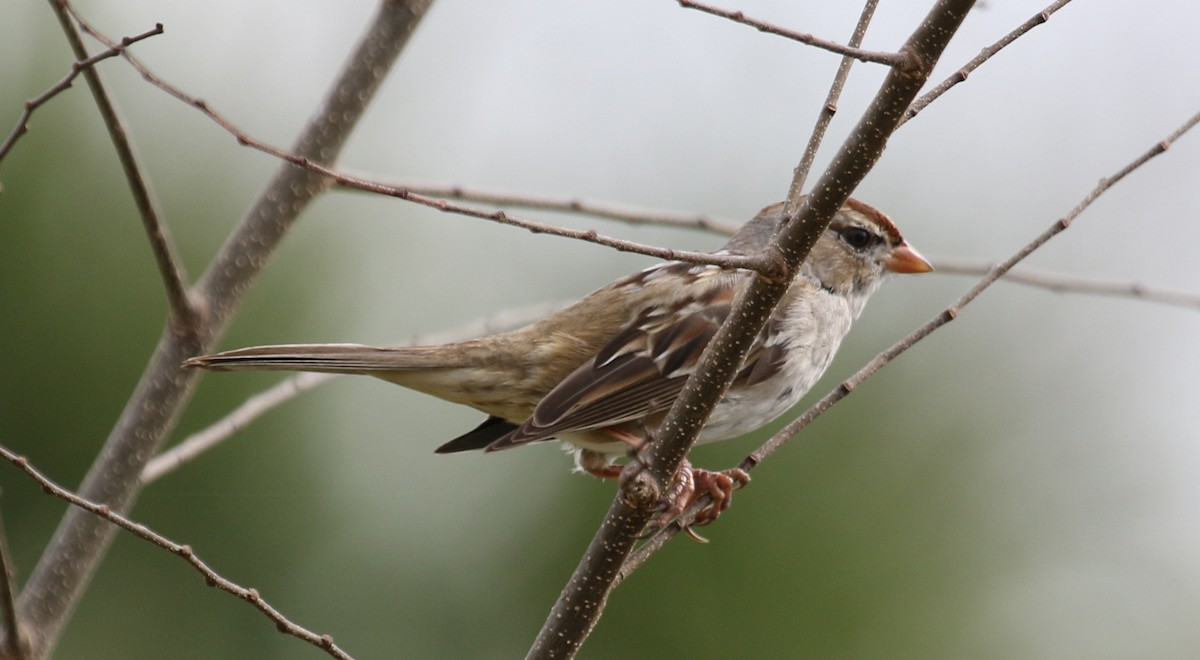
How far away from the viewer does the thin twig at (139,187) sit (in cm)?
289

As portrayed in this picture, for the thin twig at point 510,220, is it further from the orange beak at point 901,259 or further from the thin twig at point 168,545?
the orange beak at point 901,259

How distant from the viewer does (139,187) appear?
3193 mm

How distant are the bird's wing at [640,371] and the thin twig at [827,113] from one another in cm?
113

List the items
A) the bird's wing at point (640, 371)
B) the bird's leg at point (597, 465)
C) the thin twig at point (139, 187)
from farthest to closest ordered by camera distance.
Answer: the bird's leg at point (597, 465) < the bird's wing at point (640, 371) < the thin twig at point (139, 187)

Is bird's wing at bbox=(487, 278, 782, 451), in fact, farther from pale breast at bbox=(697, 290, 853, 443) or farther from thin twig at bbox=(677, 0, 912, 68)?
thin twig at bbox=(677, 0, 912, 68)

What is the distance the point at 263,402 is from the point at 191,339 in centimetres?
39

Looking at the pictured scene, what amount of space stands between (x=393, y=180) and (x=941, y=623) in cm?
370

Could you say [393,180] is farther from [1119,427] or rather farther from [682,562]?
[1119,427]

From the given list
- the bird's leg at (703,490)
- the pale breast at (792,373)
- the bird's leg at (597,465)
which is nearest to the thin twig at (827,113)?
the bird's leg at (703,490)

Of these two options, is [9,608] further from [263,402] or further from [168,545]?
[263,402]

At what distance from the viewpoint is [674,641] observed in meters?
5.96

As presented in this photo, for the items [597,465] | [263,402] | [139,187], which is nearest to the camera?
[139,187]

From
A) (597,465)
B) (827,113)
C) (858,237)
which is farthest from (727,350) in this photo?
(858,237)

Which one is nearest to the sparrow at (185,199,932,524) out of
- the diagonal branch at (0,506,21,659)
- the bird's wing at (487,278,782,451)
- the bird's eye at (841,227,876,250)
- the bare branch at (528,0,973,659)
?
the bird's wing at (487,278,782,451)
